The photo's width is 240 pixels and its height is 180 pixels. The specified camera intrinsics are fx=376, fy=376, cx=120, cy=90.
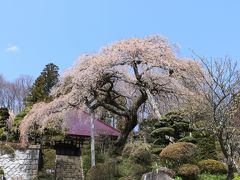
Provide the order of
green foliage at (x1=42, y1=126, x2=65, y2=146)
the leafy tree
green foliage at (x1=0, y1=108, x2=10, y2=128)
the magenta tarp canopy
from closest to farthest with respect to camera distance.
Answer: green foliage at (x1=42, y1=126, x2=65, y2=146), the magenta tarp canopy, the leafy tree, green foliage at (x1=0, y1=108, x2=10, y2=128)

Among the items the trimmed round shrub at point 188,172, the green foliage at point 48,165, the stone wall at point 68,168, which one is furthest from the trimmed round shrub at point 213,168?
the green foliage at point 48,165

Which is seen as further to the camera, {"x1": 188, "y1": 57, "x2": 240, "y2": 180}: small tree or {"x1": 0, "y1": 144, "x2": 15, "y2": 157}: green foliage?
{"x1": 0, "y1": 144, "x2": 15, "y2": 157}: green foliage

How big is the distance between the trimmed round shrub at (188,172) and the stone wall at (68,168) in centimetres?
572

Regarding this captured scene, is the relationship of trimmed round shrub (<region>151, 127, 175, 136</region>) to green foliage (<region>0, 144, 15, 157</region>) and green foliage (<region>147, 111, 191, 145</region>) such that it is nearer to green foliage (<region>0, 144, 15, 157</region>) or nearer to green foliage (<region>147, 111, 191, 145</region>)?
green foliage (<region>147, 111, 191, 145</region>)

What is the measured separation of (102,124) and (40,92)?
4396mm

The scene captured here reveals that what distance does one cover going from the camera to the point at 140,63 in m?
13.9

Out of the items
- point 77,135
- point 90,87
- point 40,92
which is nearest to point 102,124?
point 77,135

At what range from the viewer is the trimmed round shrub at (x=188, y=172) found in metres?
10.6

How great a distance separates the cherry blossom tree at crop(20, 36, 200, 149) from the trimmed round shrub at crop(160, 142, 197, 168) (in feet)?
9.14

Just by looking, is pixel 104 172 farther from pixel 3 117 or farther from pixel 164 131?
pixel 3 117

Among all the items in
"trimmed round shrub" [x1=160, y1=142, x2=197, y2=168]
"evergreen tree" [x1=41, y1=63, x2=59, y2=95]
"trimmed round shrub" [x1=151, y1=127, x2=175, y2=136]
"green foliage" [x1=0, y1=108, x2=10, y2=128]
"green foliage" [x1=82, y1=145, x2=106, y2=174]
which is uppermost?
"evergreen tree" [x1=41, y1=63, x2=59, y2=95]

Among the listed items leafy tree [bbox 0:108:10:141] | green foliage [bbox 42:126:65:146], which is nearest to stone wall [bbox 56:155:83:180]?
green foliage [bbox 42:126:65:146]

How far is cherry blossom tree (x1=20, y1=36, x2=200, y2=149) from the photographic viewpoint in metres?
13.9

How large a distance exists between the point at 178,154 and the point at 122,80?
468 centimetres
